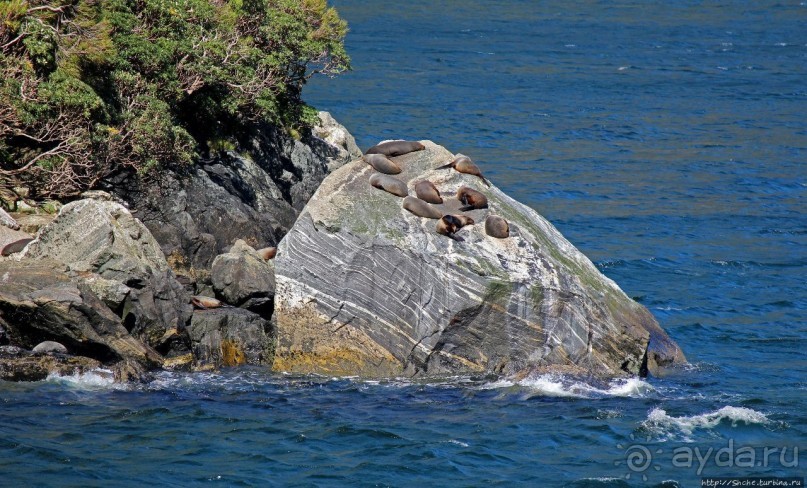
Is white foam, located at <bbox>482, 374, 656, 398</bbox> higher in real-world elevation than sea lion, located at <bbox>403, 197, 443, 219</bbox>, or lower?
lower

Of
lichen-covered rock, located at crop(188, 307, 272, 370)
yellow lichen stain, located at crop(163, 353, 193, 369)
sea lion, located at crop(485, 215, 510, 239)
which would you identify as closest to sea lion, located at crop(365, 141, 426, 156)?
sea lion, located at crop(485, 215, 510, 239)

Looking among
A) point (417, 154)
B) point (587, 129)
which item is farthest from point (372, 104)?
point (417, 154)

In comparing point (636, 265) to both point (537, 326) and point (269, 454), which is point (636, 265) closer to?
point (537, 326)

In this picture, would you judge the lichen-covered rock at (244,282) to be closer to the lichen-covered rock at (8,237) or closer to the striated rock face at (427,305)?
the striated rock face at (427,305)

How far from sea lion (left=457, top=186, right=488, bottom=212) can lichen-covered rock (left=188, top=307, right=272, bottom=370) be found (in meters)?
3.93

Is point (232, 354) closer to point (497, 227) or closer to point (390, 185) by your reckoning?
point (390, 185)

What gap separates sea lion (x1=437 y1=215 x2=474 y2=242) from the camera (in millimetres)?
17125

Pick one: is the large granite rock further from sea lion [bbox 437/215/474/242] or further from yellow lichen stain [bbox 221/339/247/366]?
sea lion [bbox 437/215/474/242]

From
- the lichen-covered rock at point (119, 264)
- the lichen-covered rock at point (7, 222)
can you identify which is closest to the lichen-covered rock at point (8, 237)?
the lichen-covered rock at point (7, 222)

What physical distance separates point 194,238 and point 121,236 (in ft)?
8.47

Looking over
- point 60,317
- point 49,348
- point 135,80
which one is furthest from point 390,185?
point 49,348

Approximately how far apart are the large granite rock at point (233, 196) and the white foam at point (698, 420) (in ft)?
28.2

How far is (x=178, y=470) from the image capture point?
13.2 meters

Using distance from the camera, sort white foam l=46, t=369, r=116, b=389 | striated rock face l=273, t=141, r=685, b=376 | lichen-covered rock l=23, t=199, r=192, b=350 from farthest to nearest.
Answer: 1. striated rock face l=273, t=141, r=685, b=376
2. lichen-covered rock l=23, t=199, r=192, b=350
3. white foam l=46, t=369, r=116, b=389
